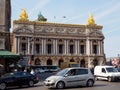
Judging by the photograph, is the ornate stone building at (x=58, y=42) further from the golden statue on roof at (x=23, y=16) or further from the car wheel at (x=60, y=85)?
the car wheel at (x=60, y=85)

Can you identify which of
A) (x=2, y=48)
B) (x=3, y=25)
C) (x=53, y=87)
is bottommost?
(x=53, y=87)

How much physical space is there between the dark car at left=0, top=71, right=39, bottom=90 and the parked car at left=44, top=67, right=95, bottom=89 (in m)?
3.21

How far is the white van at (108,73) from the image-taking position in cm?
3049

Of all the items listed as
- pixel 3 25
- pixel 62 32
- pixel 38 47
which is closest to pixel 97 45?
pixel 62 32

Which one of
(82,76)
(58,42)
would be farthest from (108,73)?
(58,42)

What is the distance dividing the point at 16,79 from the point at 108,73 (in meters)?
9.57

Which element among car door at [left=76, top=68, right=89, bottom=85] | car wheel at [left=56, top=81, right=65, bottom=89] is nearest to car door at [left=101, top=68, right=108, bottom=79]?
car door at [left=76, top=68, right=89, bottom=85]

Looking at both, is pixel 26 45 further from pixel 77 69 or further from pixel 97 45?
pixel 77 69

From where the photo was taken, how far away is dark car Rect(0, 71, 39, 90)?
993 inches

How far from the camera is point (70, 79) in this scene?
2358cm

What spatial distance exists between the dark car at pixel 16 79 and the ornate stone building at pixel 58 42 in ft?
238

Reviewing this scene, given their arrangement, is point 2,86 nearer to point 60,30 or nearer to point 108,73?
point 108,73

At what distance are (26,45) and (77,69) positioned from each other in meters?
79.5

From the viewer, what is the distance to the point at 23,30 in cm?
10112
